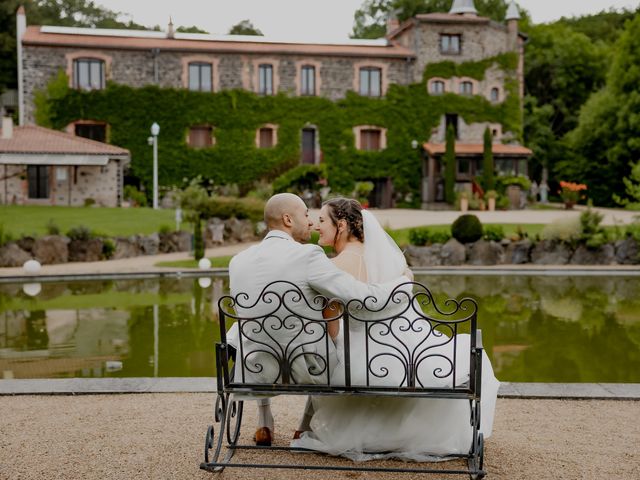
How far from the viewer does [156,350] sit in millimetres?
8953

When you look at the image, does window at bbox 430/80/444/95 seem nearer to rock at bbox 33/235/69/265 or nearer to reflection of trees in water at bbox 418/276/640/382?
rock at bbox 33/235/69/265

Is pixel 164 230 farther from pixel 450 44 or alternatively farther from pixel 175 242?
pixel 450 44

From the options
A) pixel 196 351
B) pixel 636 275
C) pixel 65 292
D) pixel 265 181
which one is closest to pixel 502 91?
pixel 265 181

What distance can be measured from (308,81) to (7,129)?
42.0 feet

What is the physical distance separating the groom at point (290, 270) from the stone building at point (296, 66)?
104ft

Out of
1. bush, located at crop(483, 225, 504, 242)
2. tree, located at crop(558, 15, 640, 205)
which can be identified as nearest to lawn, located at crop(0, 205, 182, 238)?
bush, located at crop(483, 225, 504, 242)

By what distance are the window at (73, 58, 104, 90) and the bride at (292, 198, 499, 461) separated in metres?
32.1

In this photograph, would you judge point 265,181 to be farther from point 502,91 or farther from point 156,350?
point 156,350

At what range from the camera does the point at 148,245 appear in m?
21.6

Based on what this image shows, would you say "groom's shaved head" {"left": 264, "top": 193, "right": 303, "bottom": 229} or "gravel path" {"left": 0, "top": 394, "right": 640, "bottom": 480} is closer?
"gravel path" {"left": 0, "top": 394, "right": 640, "bottom": 480}

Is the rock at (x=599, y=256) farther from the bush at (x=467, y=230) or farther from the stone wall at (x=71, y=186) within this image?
the stone wall at (x=71, y=186)

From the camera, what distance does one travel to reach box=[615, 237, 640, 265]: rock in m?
19.1

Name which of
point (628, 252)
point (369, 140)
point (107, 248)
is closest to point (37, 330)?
point (107, 248)

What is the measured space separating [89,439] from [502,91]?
3514 cm
